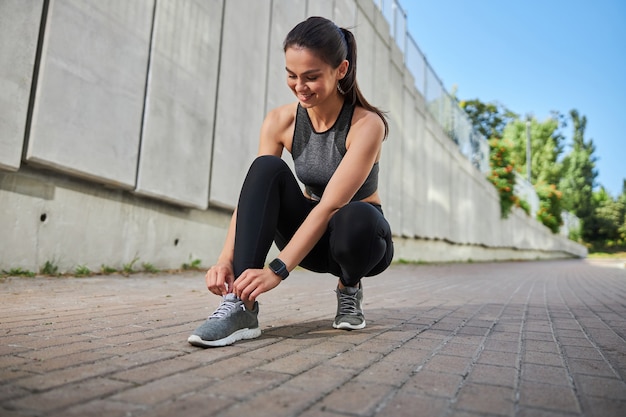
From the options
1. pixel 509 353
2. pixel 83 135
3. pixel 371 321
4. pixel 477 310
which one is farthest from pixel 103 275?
pixel 509 353

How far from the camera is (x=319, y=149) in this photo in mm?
2385

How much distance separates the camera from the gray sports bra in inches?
92.4

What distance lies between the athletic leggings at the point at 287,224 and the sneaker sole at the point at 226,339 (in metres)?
0.25

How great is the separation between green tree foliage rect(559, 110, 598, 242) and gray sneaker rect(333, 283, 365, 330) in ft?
161

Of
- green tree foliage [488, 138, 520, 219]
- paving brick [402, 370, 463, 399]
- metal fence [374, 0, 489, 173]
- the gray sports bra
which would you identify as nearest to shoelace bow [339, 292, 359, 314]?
the gray sports bra

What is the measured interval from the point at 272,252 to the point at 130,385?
6273 millimetres

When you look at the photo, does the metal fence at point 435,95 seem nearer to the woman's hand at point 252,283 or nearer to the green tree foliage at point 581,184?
the woman's hand at point 252,283

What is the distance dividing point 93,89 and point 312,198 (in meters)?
3.15

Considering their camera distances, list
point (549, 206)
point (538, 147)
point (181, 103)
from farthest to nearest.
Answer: point (538, 147)
point (549, 206)
point (181, 103)

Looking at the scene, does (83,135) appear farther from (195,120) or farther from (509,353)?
(509,353)

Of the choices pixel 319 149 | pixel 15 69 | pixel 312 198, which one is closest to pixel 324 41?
pixel 319 149

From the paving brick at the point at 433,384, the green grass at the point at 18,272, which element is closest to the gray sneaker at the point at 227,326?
the paving brick at the point at 433,384

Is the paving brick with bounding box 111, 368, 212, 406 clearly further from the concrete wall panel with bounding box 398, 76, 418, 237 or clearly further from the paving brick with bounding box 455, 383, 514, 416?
the concrete wall panel with bounding box 398, 76, 418, 237

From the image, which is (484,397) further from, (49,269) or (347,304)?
(49,269)
